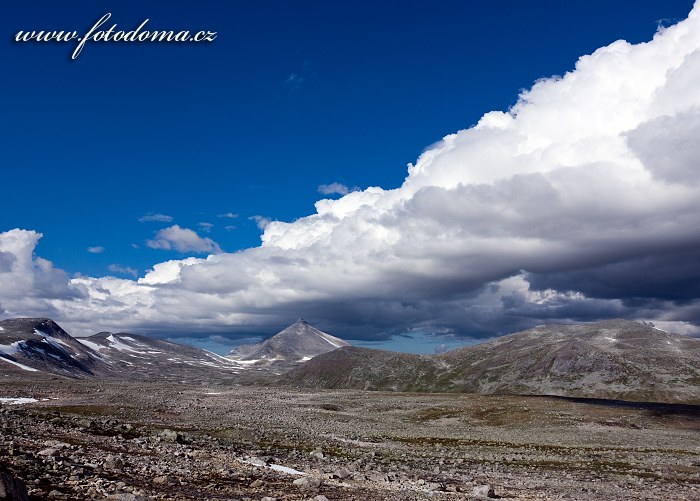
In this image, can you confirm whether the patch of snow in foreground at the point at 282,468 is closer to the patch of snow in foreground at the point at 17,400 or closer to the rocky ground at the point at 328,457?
the rocky ground at the point at 328,457

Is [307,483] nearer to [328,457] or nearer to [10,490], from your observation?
[10,490]

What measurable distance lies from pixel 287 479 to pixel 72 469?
10598mm

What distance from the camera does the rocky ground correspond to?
23.7 metres

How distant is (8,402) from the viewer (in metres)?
81.4

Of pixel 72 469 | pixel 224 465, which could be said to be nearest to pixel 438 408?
pixel 224 465

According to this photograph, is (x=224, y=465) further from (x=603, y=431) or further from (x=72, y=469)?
(x=603, y=431)

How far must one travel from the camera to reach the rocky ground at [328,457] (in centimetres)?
2369

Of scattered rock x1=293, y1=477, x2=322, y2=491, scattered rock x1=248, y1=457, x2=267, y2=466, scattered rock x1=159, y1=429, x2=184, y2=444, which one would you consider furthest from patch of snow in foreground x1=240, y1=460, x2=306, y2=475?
scattered rock x1=159, y1=429, x2=184, y2=444

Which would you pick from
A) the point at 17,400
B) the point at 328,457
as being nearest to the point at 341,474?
the point at 328,457

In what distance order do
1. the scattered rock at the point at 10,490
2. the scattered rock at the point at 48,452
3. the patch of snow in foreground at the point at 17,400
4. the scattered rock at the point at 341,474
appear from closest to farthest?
the scattered rock at the point at 10,490, the scattered rock at the point at 48,452, the scattered rock at the point at 341,474, the patch of snow in foreground at the point at 17,400

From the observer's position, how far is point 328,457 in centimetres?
4294

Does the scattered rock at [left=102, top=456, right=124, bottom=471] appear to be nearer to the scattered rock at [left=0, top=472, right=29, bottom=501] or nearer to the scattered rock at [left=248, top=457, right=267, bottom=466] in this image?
the scattered rock at [left=248, top=457, right=267, bottom=466]

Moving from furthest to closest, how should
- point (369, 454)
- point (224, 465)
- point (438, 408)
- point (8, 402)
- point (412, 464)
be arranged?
1. point (438, 408)
2. point (8, 402)
3. point (369, 454)
4. point (412, 464)
5. point (224, 465)

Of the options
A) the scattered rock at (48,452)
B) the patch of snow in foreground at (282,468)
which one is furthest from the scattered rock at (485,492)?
the scattered rock at (48,452)
